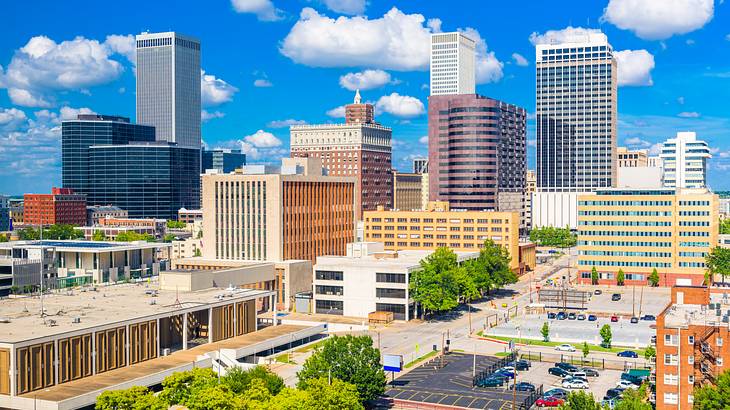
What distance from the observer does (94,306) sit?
123 metres

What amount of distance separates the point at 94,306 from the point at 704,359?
83884mm

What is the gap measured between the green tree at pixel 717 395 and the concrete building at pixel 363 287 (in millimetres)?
82161

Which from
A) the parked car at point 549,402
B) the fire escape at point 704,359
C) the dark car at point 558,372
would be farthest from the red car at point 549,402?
the fire escape at point 704,359

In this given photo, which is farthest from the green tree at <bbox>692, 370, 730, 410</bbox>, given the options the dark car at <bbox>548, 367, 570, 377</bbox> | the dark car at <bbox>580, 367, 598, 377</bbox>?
the dark car at <bbox>548, 367, 570, 377</bbox>

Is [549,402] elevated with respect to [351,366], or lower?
lower

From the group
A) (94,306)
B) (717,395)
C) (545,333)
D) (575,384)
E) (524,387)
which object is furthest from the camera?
(545,333)

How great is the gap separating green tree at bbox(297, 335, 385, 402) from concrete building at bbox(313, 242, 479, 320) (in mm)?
60275

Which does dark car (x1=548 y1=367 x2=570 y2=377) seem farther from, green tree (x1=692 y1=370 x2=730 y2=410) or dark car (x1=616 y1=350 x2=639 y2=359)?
green tree (x1=692 y1=370 x2=730 y2=410)

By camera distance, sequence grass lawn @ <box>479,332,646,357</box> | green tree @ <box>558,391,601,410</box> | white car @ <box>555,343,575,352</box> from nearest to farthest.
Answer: green tree @ <box>558,391,601,410</box> < white car @ <box>555,343,575,352</box> < grass lawn @ <box>479,332,646,357</box>

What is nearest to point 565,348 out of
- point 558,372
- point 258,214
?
point 558,372

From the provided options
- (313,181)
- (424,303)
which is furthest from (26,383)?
(313,181)

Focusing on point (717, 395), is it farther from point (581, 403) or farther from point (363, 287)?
point (363, 287)

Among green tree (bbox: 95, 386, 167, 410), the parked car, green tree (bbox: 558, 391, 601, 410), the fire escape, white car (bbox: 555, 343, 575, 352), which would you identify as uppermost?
the fire escape

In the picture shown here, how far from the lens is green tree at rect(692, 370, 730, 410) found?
254 feet
